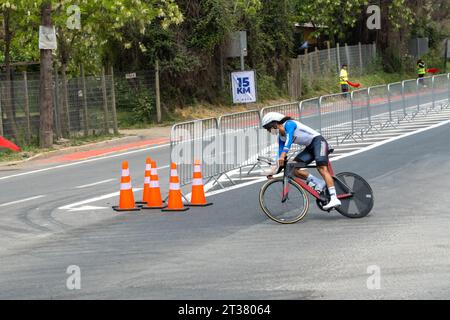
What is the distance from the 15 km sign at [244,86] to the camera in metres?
31.6

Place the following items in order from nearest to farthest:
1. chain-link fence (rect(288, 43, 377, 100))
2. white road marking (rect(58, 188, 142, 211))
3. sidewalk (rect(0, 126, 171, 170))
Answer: white road marking (rect(58, 188, 142, 211)) → sidewalk (rect(0, 126, 171, 170)) → chain-link fence (rect(288, 43, 377, 100))

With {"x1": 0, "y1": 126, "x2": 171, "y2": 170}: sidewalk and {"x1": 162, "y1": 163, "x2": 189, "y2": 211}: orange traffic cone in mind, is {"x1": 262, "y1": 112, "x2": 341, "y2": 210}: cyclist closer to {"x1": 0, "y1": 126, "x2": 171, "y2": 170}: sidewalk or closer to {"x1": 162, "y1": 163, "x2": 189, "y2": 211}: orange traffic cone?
{"x1": 162, "y1": 163, "x2": 189, "y2": 211}: orange traffic cone

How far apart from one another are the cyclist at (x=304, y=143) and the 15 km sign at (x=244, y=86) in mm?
19730

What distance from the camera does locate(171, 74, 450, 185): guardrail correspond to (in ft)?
48.2

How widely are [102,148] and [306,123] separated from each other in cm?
753

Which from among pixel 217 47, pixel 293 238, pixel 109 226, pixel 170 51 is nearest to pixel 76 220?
pixel 109 226

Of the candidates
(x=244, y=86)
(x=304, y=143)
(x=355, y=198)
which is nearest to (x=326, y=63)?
(x=244, y=86)

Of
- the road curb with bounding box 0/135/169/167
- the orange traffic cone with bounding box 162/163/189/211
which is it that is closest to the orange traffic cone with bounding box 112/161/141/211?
the orange traffic cone with bounding box 162/163/189/211

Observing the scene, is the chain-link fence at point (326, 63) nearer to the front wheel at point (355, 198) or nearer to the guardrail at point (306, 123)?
the guardrail at point (306, 123)

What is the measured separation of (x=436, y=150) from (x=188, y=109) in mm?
15971

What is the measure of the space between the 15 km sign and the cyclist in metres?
19.7

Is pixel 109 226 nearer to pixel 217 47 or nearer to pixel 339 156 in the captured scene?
pixel 339 156

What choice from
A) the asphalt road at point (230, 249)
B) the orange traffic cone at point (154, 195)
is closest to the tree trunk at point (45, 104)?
the asphalt road at point (230, 249)

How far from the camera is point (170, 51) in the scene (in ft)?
108
